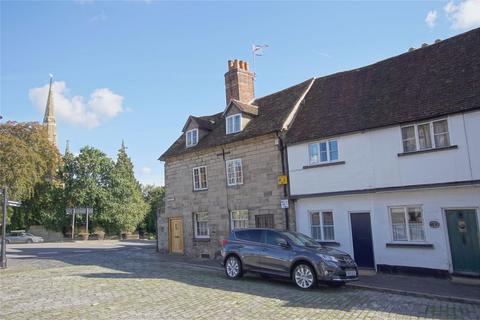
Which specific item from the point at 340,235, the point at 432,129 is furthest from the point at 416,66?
the point at 340,235

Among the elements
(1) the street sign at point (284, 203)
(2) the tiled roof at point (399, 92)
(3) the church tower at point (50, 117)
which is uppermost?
(3) the church tower at point (50, 117)

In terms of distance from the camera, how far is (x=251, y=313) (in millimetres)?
8719

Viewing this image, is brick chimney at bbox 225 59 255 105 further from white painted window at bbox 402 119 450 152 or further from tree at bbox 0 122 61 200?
tree at bbox 0 122 61 200

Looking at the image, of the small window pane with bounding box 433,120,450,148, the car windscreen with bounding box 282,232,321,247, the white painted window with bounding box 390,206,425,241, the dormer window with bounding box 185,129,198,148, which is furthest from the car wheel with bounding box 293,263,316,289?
the dormer window with bounding box 185,129,198,148

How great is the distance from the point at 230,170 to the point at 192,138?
13.6 feet

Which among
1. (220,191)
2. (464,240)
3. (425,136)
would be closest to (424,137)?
(425,136)

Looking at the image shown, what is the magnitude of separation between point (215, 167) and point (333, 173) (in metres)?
7.17

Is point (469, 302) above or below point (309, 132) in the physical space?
below

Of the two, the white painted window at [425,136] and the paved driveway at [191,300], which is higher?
the white painted window at [425,136]

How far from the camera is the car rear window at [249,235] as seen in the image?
13591mm

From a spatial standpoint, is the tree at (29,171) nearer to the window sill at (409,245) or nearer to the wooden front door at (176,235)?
the wooden front door at (176,235)

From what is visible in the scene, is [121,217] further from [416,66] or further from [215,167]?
[416,66]

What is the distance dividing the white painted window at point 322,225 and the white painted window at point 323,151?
223 cm

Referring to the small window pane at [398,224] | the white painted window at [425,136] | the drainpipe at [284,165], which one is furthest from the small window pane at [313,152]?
the small window pane at [398,224]
